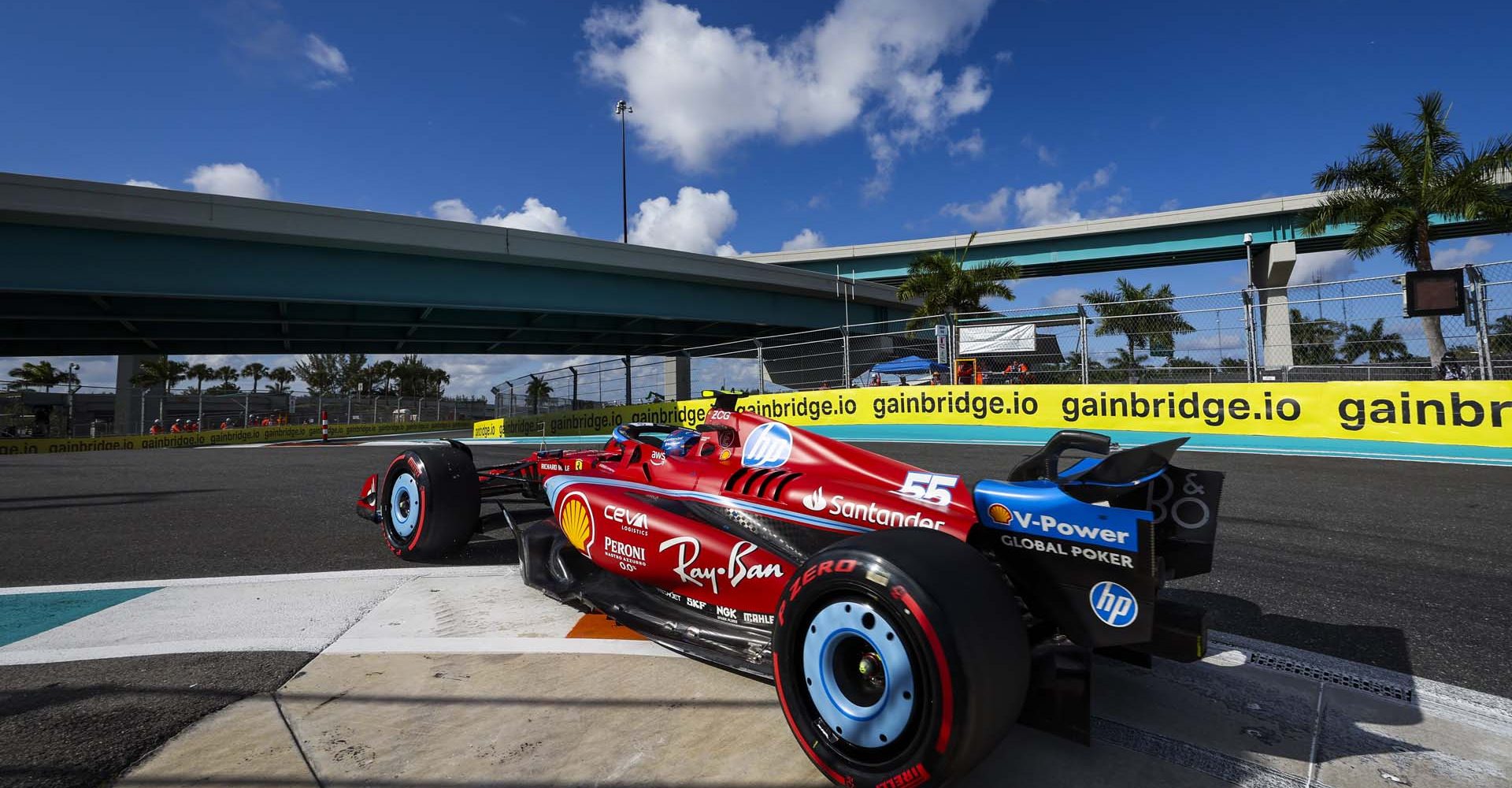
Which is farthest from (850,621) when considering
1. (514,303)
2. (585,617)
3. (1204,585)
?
(514,303)

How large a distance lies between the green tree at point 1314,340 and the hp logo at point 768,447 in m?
11.1

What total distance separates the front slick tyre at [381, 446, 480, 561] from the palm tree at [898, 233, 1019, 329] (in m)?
23.8

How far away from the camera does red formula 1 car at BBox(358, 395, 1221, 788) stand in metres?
1.77

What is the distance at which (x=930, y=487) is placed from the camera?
2.52m

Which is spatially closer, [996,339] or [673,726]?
[673,726]

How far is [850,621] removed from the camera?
6.31 feet

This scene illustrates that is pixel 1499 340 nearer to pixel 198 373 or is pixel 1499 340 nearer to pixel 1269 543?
pixel 1269 543

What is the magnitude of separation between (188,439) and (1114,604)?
98.8 ft

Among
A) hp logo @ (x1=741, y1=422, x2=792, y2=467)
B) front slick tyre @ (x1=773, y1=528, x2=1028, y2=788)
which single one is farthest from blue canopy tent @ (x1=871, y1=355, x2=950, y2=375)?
front slick tyre @ (x1=773, y1=528, x2=1028, y2=788)

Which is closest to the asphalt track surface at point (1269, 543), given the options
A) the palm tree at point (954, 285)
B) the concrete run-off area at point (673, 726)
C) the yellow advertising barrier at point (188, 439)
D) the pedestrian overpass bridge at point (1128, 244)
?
the concrete run-off area at point (673, 726)

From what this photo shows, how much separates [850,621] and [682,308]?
939 inches

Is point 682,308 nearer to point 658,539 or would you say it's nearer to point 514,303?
point 514,303

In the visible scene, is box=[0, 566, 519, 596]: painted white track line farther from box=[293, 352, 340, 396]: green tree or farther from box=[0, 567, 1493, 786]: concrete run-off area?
box=[293, 352, 340, 396]: green tree

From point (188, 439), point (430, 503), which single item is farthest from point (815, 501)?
point (188, 439)
